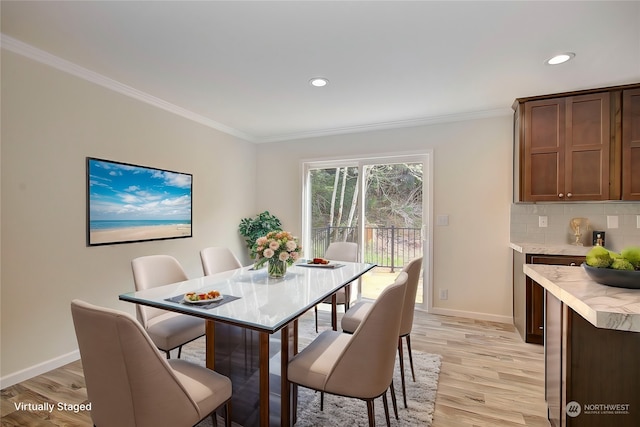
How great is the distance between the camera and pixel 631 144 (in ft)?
9.16

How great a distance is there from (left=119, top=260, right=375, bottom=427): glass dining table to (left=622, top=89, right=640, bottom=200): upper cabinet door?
9.02ft

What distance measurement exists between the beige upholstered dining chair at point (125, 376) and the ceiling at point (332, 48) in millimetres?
1728

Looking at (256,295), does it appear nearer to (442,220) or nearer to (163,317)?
(163,317)

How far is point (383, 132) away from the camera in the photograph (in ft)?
13.6

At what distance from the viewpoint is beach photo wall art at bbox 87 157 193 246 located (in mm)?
2700

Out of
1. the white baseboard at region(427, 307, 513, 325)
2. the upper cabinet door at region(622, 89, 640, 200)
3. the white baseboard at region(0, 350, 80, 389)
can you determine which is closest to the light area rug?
the white baseboard at region(427, 307, 513, 325)

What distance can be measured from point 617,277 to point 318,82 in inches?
96.7

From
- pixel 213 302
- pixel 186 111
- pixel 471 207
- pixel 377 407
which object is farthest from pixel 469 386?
pixel 186 111

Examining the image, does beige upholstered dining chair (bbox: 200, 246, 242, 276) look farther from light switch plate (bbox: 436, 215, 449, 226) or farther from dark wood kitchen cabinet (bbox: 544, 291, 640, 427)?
dark wood kitchen cabinet (bbox: 544, 291, 640, 427)

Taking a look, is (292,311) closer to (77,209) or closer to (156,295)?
(156,295)

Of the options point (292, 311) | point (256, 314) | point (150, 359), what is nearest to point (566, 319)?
point (292, 311)

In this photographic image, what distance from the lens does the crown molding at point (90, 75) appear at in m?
2.19

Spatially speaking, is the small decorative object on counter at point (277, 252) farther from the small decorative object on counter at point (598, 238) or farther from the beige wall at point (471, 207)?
the small decorative object on counter at point (598, 238)

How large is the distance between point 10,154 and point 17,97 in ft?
1.37
